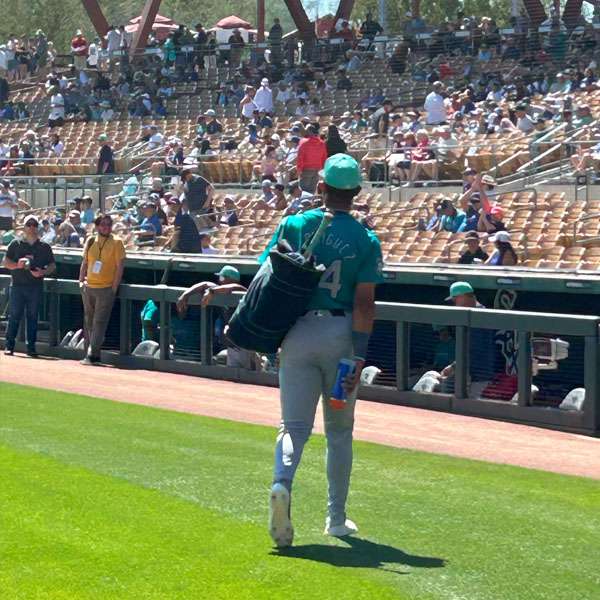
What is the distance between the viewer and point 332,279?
5.36 m

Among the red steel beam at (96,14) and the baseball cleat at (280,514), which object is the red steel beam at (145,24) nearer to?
the red steel beam at (96,14)

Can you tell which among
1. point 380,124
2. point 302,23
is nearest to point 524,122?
point 380,124

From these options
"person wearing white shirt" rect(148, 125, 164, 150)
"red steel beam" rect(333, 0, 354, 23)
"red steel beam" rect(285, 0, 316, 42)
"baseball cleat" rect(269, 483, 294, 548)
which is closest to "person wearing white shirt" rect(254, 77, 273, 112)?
"person wearing white shirt" rect(148, 125, 164, 150)

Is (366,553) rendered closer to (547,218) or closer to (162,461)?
(162,461)

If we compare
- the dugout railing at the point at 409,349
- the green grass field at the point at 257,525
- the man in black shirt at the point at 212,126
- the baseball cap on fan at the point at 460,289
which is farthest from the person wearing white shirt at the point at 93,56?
the green grass field at the point at 257,525

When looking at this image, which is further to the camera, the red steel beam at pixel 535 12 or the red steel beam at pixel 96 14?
the red steel beam at pixel 96 14

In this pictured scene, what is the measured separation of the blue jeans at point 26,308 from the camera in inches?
607

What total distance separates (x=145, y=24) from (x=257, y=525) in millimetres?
34024

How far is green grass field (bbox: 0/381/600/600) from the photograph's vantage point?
476 cm

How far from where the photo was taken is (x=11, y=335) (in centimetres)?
1573

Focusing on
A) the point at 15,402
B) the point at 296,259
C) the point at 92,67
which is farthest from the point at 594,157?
the point at 92,67

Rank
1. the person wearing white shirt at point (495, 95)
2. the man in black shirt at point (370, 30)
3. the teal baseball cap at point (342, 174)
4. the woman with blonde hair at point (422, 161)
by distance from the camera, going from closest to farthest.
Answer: the teal baseball cap at point (342, 174) < the woman with blonde hair at point (422, 161) < the person wearing white shirt at point (495, 95) < the man in black shirt at point (370, 30)

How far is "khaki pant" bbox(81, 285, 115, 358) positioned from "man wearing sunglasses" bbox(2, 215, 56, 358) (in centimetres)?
85

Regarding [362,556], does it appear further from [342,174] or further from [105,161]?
[105,161]
